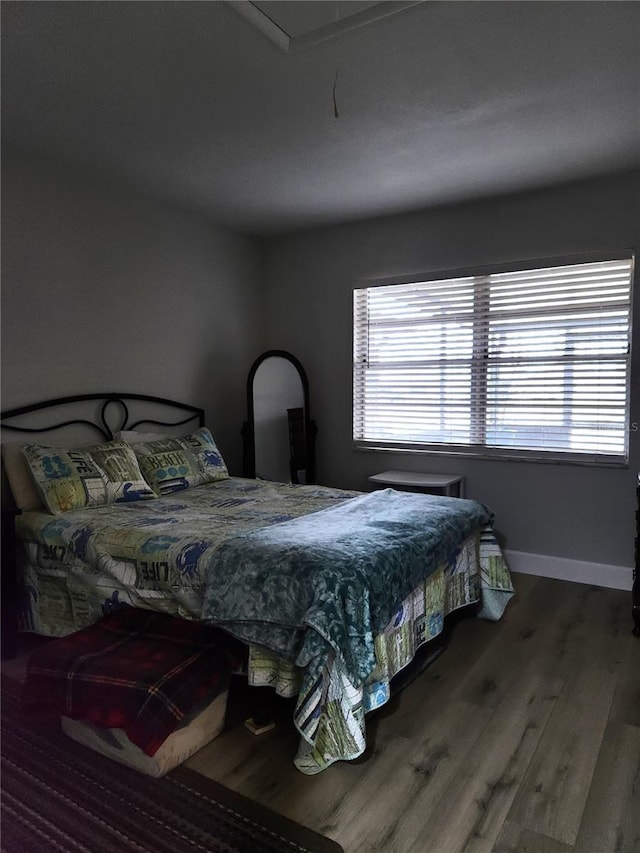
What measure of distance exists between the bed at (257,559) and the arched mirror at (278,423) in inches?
22.5

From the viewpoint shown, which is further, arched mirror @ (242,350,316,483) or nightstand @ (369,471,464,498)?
arched mirror @ (242,350,316,483)

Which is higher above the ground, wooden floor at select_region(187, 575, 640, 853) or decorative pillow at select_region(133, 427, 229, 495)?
decorative pillow at select_region(133, 427, 229, 495)

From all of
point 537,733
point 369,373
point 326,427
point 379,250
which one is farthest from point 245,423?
point 537,733

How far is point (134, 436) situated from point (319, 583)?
211 cm

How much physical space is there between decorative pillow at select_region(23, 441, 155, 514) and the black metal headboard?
206 millimetres

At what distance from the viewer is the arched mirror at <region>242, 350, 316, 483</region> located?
14.5ft

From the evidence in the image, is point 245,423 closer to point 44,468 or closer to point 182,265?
point 182,265

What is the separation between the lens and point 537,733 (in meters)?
2.16

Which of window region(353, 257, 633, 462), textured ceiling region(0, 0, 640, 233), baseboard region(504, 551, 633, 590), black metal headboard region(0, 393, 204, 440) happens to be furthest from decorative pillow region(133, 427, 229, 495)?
baseboard region(504, 551, 633, 590)

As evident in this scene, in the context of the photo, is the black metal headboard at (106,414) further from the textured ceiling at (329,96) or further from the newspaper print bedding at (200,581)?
the textured ceiling at (329,96)

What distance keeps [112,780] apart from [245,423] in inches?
113

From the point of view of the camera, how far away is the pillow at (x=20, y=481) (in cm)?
302

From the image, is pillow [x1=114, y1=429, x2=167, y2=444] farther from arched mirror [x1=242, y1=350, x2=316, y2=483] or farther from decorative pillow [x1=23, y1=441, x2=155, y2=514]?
arched mirror [x1=242, y1=350, x2=316, y2=483]

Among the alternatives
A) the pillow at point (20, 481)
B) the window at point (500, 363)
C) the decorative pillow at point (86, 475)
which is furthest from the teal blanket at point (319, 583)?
the window at point (500, 363)
